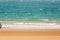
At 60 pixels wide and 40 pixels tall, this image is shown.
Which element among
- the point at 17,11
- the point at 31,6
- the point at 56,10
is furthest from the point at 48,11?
the point at 17,11

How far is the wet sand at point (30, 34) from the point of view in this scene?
2.21 metres

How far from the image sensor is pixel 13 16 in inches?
134

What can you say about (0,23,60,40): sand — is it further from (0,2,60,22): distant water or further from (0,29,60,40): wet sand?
(0,2,60,22): distant water

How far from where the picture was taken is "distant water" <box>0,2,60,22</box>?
3339mm

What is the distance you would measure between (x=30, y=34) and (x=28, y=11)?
121 centimetres

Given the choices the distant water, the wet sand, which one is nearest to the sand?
the wet sand

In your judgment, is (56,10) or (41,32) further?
(56,10)

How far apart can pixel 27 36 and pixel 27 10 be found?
4.21 feet

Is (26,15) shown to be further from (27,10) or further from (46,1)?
(46,1)

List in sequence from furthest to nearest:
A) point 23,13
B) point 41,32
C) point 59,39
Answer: point 23,13, point 41,32, point 59,39

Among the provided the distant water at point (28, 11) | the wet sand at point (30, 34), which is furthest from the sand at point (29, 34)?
the distant water at point (28, 11)

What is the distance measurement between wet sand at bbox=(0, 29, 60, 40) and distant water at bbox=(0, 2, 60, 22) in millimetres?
960

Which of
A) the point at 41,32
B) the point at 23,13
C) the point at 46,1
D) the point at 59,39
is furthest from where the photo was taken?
the point at 23,13

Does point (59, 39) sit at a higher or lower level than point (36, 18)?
lower
